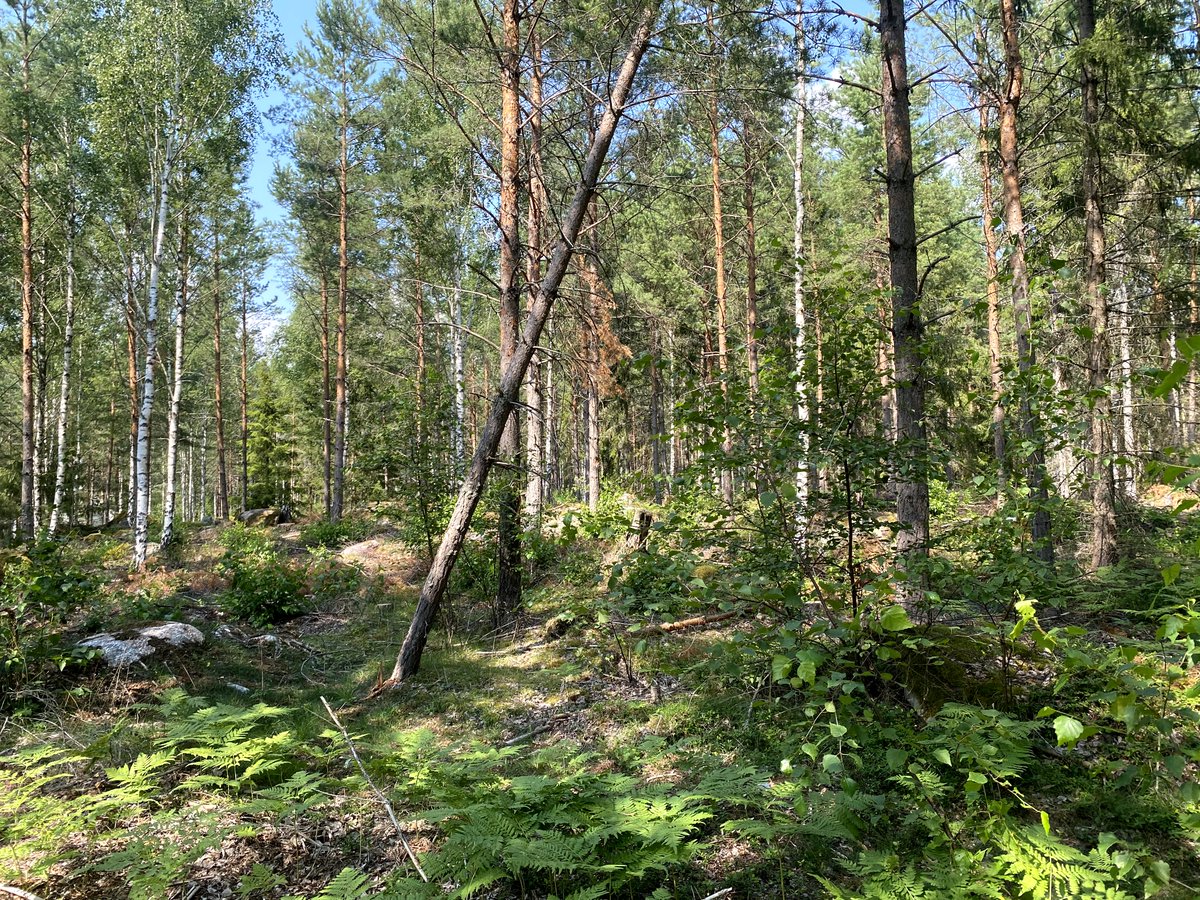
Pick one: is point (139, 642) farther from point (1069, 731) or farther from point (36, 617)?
point (1069, 731)

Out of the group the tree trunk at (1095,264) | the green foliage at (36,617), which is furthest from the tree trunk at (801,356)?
the green foliage at (36,617)

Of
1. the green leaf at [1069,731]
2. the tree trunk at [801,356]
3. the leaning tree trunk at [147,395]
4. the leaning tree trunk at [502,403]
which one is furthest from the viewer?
the leaning tree trunk at [147,395]

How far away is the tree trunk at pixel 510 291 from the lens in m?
7.68

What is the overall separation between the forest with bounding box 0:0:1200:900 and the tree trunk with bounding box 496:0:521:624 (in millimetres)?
65

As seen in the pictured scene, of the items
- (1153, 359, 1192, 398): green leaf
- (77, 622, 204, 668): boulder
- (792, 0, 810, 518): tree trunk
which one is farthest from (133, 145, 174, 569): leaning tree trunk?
(1153, 359, 1192, 398): green leaf

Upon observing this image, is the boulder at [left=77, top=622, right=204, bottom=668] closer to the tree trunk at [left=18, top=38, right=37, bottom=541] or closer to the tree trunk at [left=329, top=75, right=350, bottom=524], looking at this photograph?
the tree trunk at [left=18, top=38, right=37, bottom=541]

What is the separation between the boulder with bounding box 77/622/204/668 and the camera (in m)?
5.91

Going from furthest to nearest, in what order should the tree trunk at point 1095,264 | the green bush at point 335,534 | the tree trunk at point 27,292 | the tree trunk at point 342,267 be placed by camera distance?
the tree trunk at point 342,267, the green bush at point 335,534, the tree trunk at point 27,292, the tree trunk at point 1095,264

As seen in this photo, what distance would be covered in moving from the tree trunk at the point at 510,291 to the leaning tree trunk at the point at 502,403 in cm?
82

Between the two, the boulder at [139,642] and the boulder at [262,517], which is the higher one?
the boulder at [262,517]

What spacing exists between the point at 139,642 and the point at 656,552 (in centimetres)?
553

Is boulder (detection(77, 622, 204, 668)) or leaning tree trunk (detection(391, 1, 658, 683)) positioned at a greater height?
leaning tree trunk (detection(391, 1, 658, 683))

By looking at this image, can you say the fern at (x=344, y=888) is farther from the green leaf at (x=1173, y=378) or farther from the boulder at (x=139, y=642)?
the boulder at (x=139, y=642)

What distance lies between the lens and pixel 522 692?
5.98m
